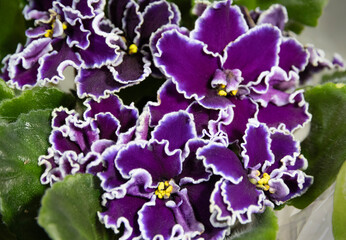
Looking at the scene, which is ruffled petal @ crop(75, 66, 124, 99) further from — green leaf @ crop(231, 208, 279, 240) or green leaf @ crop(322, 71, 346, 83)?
green leaf @ crop(322, 71, 346, 83)

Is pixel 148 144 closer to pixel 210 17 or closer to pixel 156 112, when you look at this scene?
pixel 156 112

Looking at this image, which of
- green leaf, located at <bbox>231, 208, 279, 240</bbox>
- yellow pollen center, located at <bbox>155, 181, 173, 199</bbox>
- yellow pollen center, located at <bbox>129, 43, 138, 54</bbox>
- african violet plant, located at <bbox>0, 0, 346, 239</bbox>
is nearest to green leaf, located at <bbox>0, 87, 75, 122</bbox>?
african violet plant, located at <bbox>0, 0, 346, 239</bbox>

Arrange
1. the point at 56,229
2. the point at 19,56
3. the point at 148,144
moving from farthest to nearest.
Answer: the point at 19,56
the point at 148,144
the point at 56,229

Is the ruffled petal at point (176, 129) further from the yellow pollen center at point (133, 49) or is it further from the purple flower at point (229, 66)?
the yellow pollen center at point (133, 49)

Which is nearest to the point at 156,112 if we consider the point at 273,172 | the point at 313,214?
the point at 273,172

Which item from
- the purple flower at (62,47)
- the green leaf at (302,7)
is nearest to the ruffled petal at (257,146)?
the purple flower at (62,47)

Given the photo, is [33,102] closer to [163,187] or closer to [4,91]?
[4,91]

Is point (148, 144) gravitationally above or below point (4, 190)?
above
